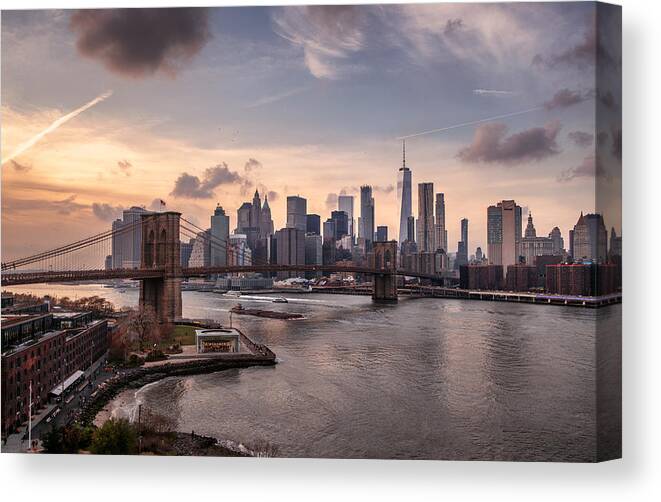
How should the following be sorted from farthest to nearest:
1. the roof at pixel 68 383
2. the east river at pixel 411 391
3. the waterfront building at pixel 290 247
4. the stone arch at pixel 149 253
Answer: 1. the waterfront building at pixel 290 247
2. the stone arch at pixel 149 253
3. the roof at pixel 68 383
4. the east river at pixel 411 391

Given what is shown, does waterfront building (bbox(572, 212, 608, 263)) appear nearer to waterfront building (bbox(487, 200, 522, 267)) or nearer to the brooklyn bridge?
waterfront building (bbox(487, 200, 522, 267))

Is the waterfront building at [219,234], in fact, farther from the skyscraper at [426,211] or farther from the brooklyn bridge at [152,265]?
the skyscraper at [426,211]

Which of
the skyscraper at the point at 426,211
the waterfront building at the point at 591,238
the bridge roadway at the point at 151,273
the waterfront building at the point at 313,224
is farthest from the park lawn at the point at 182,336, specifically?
the waterfront building at the point at 591,238

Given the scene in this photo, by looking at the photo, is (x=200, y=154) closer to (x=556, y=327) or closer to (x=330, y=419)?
(x=330, y=419)

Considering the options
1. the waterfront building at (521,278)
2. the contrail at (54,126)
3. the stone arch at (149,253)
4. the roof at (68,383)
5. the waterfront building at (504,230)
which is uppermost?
the contrail at (54,126)

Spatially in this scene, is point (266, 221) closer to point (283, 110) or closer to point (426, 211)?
point (283, 110)

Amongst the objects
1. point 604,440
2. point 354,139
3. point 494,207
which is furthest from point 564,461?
point 354,139

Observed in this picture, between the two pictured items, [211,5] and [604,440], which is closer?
[604,440]
